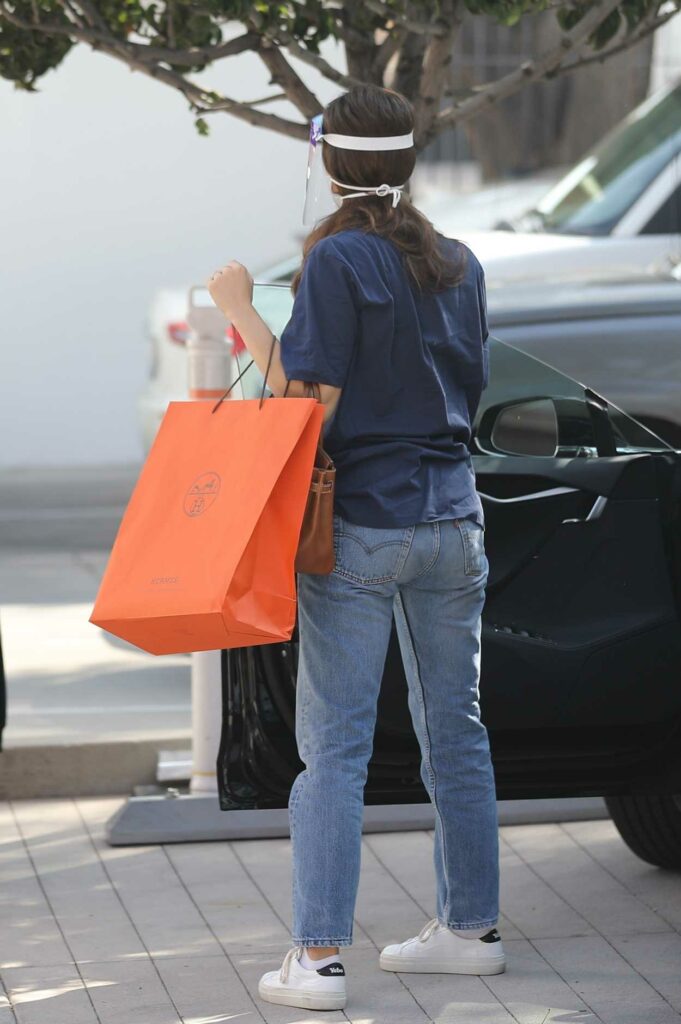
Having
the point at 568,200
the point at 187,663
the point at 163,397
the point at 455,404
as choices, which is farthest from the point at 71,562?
the point at 455,404

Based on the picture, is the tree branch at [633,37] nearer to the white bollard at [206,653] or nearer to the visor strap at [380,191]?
the white bollard at [206,653]

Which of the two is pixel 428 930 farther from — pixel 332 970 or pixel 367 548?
pixel 367 548

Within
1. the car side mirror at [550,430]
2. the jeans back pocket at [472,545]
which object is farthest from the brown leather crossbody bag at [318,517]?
the car side mirror at [550,430]

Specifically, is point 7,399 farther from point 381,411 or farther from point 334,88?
point 381,411

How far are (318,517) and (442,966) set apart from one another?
1.05 meters

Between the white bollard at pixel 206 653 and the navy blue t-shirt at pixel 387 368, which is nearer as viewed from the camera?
the navy blue t-shirt at pixel 387 368

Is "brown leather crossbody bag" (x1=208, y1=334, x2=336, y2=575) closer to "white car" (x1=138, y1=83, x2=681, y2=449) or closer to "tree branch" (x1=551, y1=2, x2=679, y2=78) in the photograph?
"tree branch" (x1=551, y1=2, x2=679, y2=78)

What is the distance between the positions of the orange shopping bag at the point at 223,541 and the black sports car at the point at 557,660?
546 millimetres

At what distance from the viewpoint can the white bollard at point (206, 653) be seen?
198 inches

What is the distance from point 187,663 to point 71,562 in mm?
2543

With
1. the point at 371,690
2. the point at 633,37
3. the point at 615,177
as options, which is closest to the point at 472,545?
the point at 371,690

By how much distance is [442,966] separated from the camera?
148 inches

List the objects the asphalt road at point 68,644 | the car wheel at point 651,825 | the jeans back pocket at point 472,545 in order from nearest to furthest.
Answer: the jeans back pocket at point 472,545 < the car wheel at point 651,825 < the asphalt road at point 68,644

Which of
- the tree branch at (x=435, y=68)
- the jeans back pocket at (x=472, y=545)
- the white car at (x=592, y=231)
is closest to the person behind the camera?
the jeans back pocket at (x=472, y=545)
